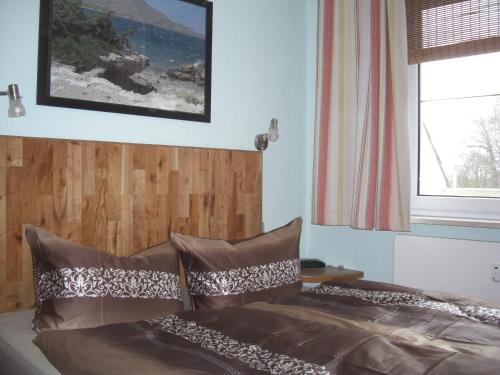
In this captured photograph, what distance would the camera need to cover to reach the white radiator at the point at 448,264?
7.28ft

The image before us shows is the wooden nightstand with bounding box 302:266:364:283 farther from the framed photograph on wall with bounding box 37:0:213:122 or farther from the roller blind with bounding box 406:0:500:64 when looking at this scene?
the roller blind with bounding box 406:0:500:64

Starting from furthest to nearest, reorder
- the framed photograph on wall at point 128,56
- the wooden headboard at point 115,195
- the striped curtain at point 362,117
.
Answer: the striped curtain at point 362,117 < the framed photograph on wall at point 128,56 < the wooden headboard at point 115,195

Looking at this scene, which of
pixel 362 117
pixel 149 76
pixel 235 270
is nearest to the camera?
pixel 235 270

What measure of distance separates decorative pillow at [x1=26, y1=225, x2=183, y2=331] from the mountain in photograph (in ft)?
3.28

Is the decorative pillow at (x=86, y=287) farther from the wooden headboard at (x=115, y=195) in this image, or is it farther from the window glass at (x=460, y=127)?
the window glass at (x=460, y=127)

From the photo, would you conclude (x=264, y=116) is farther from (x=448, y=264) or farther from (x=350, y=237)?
(x=448, y=264)

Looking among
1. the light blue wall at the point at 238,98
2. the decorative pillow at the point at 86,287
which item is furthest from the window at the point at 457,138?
the decorative pillow at the point at 86,287

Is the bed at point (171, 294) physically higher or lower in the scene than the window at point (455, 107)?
lower

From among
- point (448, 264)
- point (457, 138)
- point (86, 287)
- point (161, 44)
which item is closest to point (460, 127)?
point (457, 138)

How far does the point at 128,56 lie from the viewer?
2.09 meters

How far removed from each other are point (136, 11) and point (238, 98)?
0.71 meters

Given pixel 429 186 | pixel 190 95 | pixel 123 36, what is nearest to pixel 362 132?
pixel 429 186

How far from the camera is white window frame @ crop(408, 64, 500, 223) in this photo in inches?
93.3

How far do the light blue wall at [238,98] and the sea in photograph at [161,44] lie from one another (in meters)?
0.16
